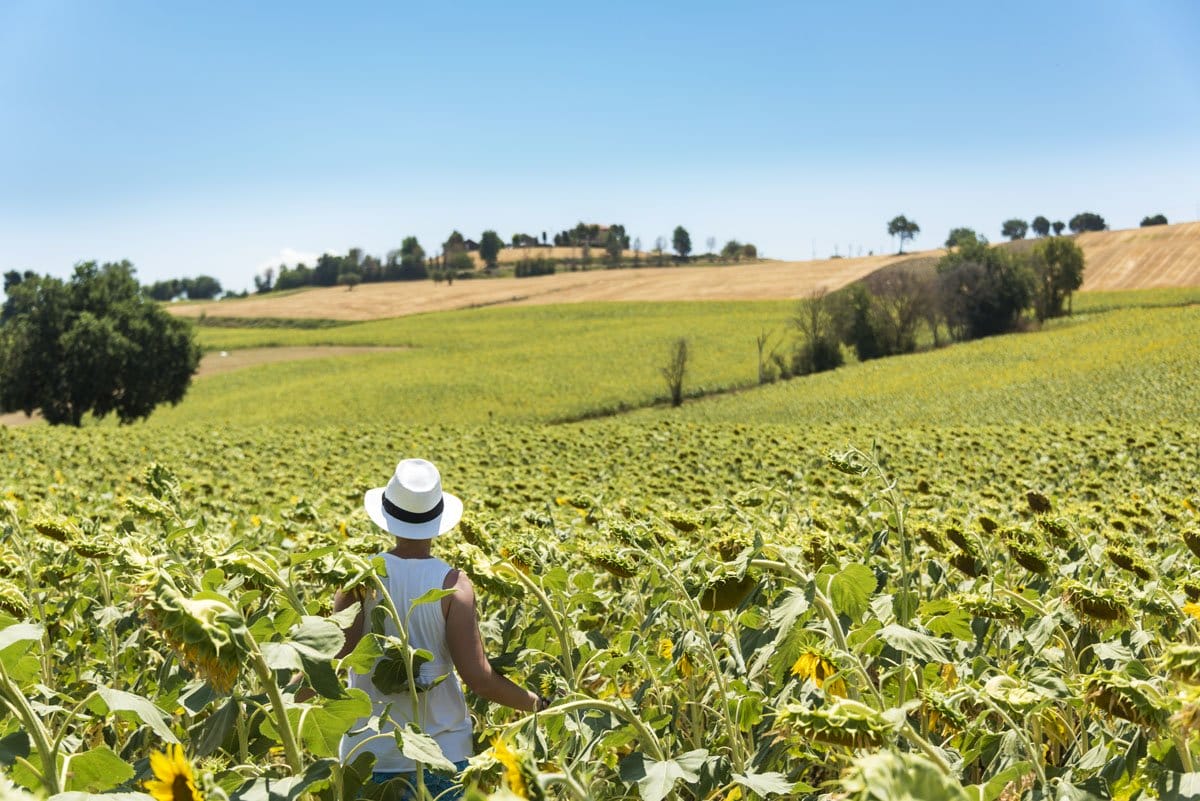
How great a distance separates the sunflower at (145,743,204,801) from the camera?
151 centimetres

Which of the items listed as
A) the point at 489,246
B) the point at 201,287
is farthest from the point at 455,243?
the point at 201,287

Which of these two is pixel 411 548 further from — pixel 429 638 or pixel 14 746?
pixel 14 746

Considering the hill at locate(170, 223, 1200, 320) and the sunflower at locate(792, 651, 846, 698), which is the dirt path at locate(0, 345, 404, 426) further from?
the sunflower at locate(792, 651, 846, 698)

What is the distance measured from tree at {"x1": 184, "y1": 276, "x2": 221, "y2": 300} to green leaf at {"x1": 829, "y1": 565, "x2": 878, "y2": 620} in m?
173

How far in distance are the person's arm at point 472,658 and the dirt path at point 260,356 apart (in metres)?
64.4

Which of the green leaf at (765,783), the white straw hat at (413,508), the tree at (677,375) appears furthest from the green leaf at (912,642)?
the tree at (677,375)

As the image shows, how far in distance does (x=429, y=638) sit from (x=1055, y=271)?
227ft

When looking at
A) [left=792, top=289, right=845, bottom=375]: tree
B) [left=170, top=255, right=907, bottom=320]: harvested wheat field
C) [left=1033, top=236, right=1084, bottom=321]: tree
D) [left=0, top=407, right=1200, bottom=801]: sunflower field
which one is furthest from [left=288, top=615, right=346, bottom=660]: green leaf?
[left=170, top=255, right=907, bottom=320]: harvested wheat field

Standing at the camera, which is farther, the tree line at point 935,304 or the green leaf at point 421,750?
the tree line at point 935,304

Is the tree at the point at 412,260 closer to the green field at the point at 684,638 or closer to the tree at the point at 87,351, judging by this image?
the tree at the point at 87,351

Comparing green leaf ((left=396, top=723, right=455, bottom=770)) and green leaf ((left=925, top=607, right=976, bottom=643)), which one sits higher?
green leaf ((left=396, top=723, right=455, bottom=770))

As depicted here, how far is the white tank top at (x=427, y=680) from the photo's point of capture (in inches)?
118

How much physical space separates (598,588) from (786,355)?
55.6 m

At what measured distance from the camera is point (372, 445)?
1934 centimetres
